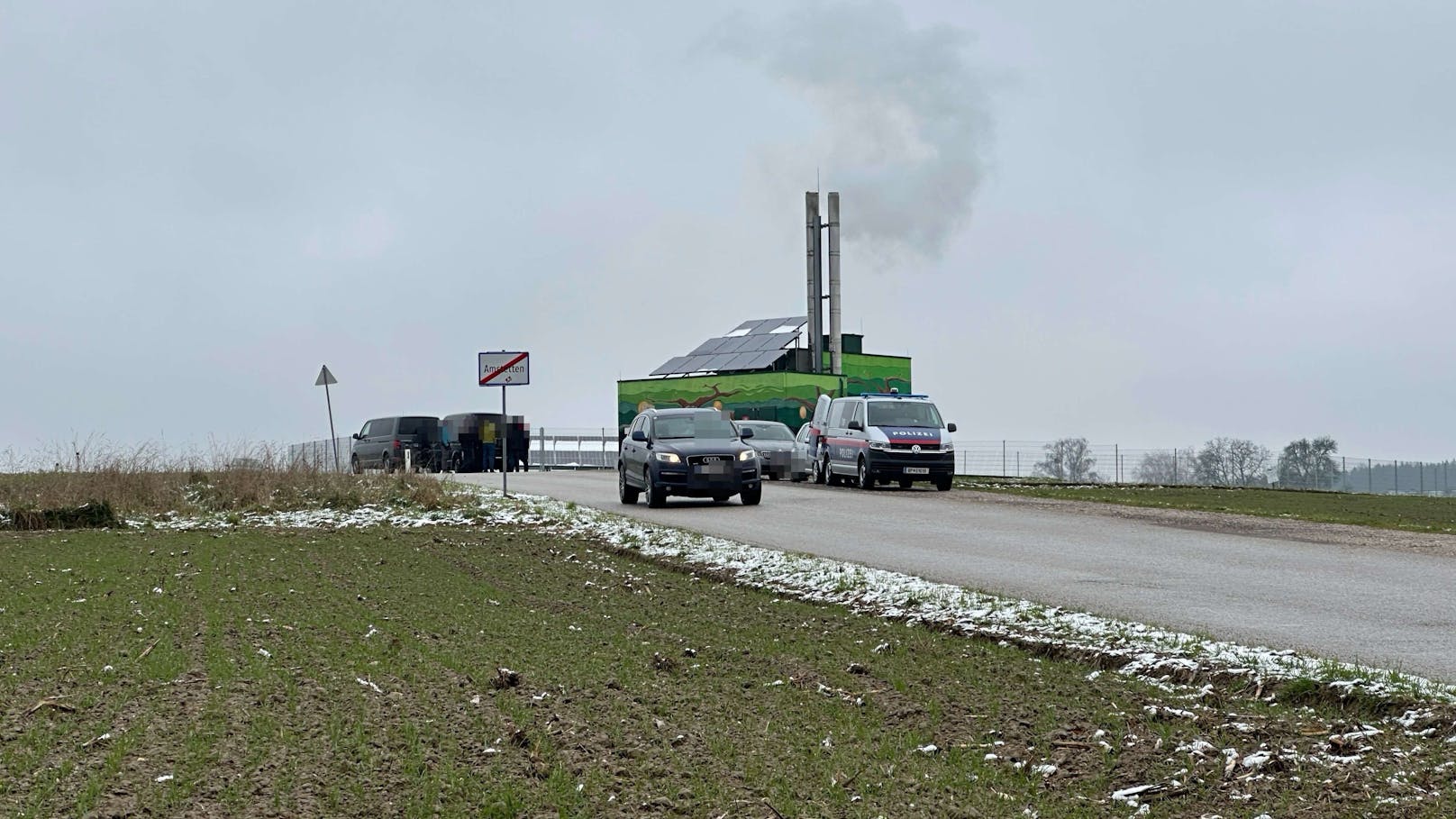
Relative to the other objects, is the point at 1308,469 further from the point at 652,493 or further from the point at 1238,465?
the point at 652,493

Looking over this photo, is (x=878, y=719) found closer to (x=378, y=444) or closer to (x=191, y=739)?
(x=191, y=739)

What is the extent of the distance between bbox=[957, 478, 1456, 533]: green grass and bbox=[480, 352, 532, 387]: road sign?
11.4 m

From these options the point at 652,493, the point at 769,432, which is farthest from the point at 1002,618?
the point at 769,432

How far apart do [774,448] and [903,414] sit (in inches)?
232

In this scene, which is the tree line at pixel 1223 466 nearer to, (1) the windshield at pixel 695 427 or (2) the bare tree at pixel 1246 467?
(2) the bare tree at pixel 1246 467

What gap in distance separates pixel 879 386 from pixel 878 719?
214 ft

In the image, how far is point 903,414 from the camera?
3462 cm

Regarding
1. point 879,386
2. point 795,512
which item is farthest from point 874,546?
point 879,386

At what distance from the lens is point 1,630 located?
1081 cm

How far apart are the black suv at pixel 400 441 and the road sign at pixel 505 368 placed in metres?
20.2

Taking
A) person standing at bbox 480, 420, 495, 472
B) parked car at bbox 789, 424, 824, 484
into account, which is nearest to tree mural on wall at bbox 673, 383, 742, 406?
person standing at bbox 480, 420, 495, 472

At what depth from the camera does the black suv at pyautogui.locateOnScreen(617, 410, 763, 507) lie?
27.5 metres

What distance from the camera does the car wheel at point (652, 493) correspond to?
90.6 feet

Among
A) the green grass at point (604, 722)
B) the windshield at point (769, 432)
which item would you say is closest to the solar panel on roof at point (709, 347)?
the windshield at point (769, 432)
